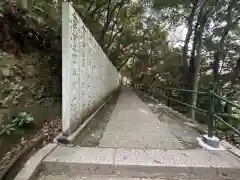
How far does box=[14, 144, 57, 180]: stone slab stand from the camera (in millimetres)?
1968

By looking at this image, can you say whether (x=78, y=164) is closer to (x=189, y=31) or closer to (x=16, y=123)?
(x=16, y=123)

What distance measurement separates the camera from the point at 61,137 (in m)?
2.75

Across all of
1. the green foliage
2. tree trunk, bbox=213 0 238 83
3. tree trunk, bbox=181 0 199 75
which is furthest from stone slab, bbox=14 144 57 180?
tree trunk, bbox=181 0 199 75

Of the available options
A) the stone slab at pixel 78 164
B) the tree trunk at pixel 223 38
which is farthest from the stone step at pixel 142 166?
the tree trunk at pixel 223 38

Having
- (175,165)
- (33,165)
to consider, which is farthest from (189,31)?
(33,165)

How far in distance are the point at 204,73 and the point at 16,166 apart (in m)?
11.9

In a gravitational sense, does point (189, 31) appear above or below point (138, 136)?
above

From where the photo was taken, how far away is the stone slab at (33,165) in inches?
77.5

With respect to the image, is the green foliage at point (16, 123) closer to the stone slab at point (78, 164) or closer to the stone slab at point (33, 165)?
the stone slab at point (33, 165)

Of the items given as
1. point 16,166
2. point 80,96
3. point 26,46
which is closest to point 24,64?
point 26,46

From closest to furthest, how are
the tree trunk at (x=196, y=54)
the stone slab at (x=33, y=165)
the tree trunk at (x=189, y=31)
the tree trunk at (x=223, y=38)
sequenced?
the stone slab at (x=33, y=165) < the tree trunk at (x=223, y=38) < the tree trunk at (x=196, y=54) < the tree trunk at (x=189, y=31)

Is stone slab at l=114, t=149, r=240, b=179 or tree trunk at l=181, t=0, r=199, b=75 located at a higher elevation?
tree trunk at l=181, t=0, r=199, b=75

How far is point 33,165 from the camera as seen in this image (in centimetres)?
213

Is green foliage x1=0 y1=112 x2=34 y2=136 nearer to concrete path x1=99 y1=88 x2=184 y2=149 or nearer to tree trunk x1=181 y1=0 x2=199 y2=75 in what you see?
concrete path x1=99 y1=88 x2=184 y2=149
